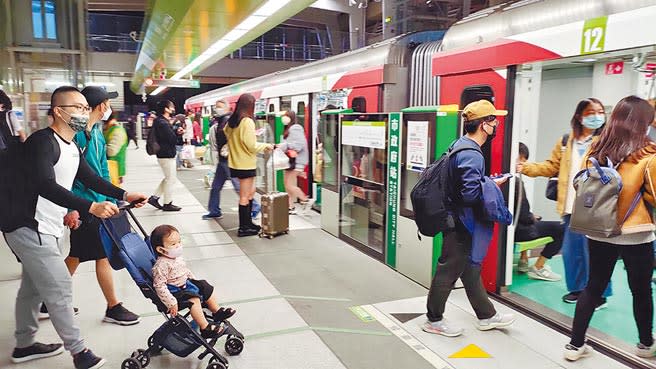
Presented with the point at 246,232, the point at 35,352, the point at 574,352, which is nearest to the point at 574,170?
the point at 574,352

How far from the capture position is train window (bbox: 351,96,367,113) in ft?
19.5

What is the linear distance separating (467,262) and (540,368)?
0.73m

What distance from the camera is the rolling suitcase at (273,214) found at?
5.75 m

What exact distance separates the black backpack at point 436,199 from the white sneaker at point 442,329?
63 centimetres

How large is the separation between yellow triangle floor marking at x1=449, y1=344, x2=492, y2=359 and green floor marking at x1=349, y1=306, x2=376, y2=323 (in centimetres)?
68

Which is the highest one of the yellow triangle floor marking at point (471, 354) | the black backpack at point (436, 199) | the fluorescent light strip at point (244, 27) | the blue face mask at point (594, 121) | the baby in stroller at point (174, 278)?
the fluorescent light strip at point (244, 27)

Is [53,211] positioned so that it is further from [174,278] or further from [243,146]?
[243,146]

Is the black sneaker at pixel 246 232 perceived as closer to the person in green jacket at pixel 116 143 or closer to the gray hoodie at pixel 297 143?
the gray hoodie at pixel 297 143

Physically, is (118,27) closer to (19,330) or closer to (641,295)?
(19,330)

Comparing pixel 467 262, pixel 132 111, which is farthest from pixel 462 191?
pixel 132 111

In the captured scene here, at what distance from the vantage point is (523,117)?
379 cm

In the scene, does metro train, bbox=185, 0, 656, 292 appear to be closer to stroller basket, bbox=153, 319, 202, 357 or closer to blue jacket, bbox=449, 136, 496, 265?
blue jacket, bbox=449, 136, 496, 265

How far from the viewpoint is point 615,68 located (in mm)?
5266

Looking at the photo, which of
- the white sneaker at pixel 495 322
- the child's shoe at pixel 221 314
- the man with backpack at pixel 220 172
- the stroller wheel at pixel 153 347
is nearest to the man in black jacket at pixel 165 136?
the man with backpack at pixel 220 172
